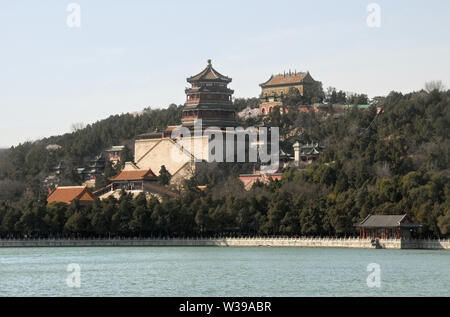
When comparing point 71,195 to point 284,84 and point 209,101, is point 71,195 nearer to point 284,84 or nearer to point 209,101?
point 209,101

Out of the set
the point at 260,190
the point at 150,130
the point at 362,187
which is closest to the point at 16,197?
the point at 150,130

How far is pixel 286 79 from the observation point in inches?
4774

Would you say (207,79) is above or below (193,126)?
above

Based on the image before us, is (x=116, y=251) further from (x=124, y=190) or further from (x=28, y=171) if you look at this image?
(x=28, y=171)

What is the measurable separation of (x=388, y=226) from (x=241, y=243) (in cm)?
1111

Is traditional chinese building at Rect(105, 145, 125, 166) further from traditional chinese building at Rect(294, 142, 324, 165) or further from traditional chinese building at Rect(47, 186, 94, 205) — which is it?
traditional chinese building at Rect(294, 142, 324, 165)

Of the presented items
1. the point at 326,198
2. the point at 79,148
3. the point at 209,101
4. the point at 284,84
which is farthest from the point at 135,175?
the point at 284,84

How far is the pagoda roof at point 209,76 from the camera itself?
3814 inches

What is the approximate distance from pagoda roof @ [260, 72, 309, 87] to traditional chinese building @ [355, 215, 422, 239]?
5396 centimetres

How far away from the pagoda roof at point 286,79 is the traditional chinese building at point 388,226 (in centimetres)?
5396

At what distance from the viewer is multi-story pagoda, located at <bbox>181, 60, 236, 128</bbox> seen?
95.6 meters

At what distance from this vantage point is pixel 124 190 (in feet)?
278

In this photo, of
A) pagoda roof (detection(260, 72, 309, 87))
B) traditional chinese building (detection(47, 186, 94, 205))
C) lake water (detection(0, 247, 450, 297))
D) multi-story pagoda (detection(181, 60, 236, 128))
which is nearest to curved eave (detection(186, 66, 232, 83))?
multi-story pagoda (detection(181, 60, 236, 128))
